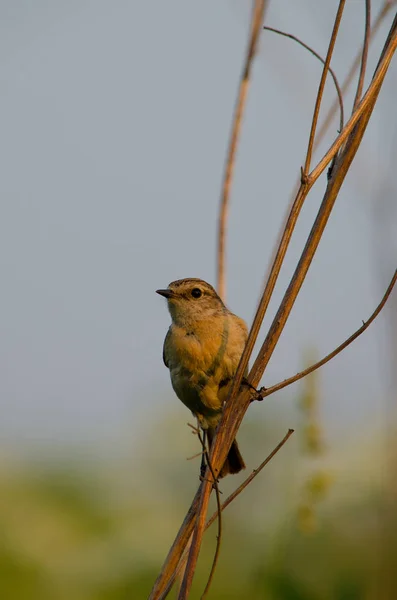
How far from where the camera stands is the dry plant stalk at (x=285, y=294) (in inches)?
106

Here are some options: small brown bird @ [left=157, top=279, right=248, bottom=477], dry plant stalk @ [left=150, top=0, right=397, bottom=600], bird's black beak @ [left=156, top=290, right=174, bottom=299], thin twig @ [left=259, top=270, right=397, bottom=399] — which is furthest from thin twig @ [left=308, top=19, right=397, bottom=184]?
bird's black beak @ [left=156, top=290, right=174, bottom=299]

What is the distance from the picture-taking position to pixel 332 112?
12.1 ft

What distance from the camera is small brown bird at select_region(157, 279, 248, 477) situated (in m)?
4.92

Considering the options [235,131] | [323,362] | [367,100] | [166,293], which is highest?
[235,131]

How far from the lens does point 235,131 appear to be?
370 centimetres

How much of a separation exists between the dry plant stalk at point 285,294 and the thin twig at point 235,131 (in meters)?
0.84

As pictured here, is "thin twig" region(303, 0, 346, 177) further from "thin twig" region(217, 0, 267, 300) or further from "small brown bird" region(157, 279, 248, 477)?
"small brown bird" region(157, 279, 248, 477)

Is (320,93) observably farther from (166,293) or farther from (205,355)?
(166,293)

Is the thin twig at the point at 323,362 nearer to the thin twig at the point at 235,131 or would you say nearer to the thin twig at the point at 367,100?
the thin twig at the point at 367,100

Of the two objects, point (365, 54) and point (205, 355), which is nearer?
point (365, 54)

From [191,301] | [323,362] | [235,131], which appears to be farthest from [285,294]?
[191,301]

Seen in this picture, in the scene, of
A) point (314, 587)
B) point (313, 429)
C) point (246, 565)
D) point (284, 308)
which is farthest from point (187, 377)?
point (284, 308)

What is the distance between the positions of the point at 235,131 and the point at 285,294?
116 cm

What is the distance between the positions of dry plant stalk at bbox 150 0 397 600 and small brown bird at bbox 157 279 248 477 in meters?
1.94
